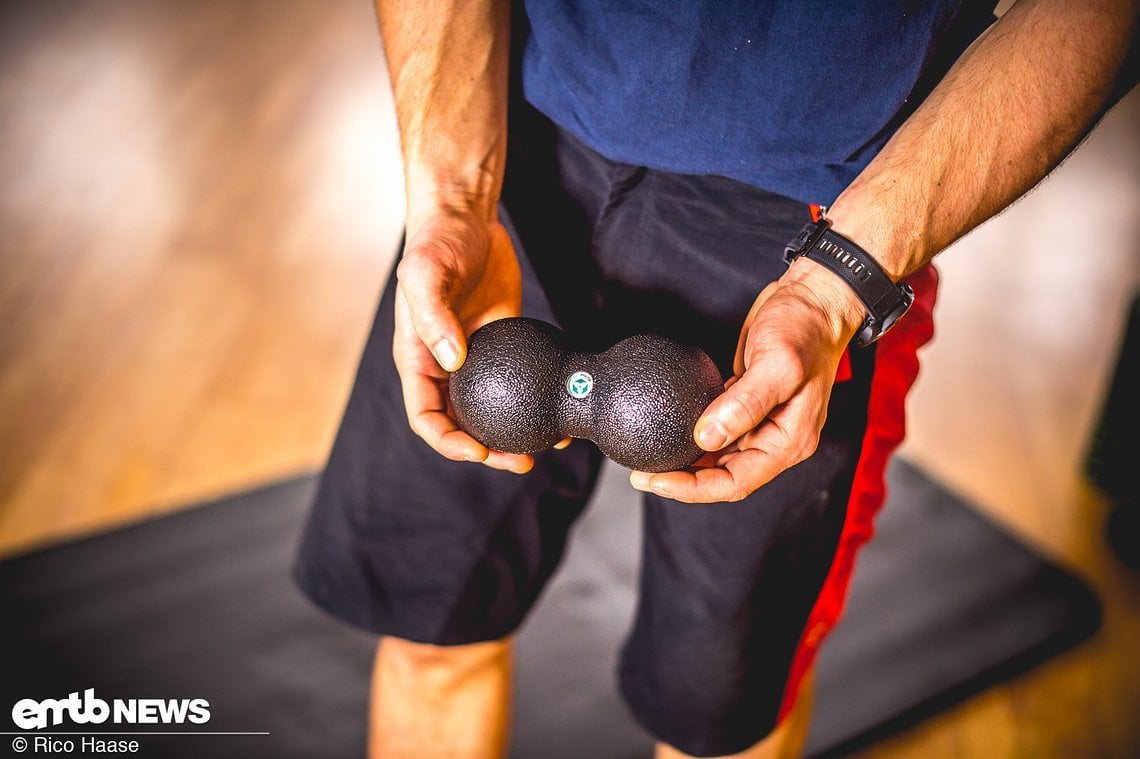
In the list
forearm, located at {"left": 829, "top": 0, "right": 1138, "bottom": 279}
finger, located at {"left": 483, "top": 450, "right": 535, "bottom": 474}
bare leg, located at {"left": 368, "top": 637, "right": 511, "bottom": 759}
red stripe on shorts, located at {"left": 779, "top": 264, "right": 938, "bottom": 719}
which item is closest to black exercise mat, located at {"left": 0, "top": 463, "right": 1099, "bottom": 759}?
bare leg, located at {"left": 368, "top": 637, "right": 511, "bottom": 759}

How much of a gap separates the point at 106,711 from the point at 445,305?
1.13 metres

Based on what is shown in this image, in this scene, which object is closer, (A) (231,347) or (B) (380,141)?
(A) (231,347)

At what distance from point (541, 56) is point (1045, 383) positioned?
191 centimetres

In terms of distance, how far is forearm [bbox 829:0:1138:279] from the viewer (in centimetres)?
96

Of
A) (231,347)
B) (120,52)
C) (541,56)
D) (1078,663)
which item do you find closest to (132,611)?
(231,347)

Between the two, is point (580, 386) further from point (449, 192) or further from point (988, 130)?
point (988, 130)

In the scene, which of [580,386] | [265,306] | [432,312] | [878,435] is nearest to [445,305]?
[432,312]

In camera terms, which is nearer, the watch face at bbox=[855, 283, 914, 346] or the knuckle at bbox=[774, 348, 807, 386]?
the knuckle at bbox=[774, 348, 807, 386]

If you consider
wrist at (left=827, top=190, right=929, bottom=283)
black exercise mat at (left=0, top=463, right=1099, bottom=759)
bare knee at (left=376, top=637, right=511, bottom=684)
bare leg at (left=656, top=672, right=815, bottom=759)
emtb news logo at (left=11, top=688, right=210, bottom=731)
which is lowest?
black exercise mat at (left=0, top=463, right=1099, bottom=759)

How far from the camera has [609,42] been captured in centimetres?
105

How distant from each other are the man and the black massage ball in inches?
1.4

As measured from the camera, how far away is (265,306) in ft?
8.53

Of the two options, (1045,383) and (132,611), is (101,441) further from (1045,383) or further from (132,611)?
(1045,383)

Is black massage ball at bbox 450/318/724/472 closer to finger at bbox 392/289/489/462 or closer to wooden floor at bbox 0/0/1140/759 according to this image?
finger at bbox 392/289/489/462
